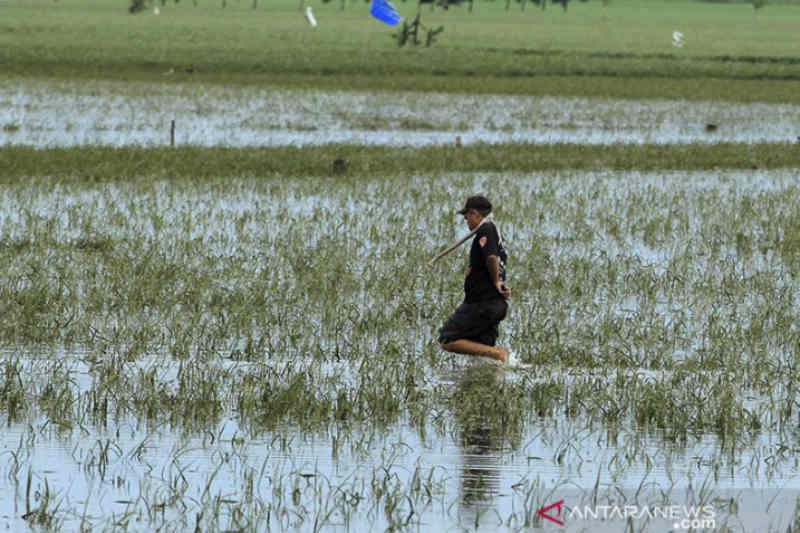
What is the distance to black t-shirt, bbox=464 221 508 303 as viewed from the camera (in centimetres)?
1047

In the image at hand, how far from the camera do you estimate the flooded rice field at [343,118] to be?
32188mm

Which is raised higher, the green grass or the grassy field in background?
the grassy field in background

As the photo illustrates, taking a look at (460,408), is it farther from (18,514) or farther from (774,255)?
(774,255)

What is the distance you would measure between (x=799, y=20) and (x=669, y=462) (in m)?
143

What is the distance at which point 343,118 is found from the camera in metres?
38.4

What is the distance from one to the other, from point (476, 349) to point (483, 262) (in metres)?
0.63

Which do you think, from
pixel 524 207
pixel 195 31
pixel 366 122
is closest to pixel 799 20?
pixel 195 31

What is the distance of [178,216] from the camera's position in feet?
60.4

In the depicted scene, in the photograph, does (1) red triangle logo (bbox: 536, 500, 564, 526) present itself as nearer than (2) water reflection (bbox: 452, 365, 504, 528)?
Yes

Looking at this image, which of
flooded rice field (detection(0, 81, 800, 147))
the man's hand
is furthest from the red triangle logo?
flooded rice field (detection(0, 81, 800, 147))

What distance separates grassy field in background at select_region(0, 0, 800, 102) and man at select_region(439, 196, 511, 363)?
40613 mm

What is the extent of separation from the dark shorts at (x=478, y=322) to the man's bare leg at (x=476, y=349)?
0.04 meters

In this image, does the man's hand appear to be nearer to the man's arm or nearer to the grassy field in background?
the man's arm

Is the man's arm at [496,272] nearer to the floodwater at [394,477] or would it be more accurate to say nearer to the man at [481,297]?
the man at [481,297]
